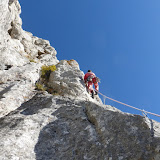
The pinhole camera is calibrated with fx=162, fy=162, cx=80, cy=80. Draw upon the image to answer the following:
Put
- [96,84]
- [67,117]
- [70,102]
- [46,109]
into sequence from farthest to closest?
[96,84] < [70,102] < [46,109] < [67,117]

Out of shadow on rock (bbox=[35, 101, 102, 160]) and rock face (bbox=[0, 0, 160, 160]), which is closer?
rock face (bbox=[0, 0, 160, 160])

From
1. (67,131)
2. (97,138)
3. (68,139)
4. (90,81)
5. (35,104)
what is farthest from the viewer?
(90,81)

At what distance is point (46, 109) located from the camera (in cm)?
774

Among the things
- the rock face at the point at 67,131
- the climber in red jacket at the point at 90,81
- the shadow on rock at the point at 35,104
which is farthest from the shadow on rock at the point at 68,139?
the climber in red jacket at the point at 90,81

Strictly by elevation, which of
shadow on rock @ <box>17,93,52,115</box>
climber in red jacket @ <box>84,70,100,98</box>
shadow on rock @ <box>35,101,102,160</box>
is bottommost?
shadow on rock @ <box>35,101,102,160</box>

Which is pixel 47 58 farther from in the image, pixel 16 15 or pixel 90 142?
pixel 90 142

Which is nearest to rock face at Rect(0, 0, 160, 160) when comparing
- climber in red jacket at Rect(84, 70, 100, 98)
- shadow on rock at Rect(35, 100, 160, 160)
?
shadow on rock at Rect(35, 100, 160, 160)

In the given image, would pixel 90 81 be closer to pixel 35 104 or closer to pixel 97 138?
pixel 35 104

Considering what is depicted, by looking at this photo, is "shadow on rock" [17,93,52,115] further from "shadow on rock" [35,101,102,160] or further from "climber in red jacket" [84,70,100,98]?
"climber in red jacket" [84,70,100,98]

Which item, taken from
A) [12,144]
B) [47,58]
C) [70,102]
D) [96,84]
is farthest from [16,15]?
[12,144]

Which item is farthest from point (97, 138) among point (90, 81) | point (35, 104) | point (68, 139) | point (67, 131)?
point (90, 81)

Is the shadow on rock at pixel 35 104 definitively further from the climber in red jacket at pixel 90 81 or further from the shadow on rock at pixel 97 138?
the climber in red jacket at pixel 90 81

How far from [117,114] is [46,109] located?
344 cm

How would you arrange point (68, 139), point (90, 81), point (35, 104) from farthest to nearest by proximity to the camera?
point (90, 81), point (35, 104), point (68, 139)
